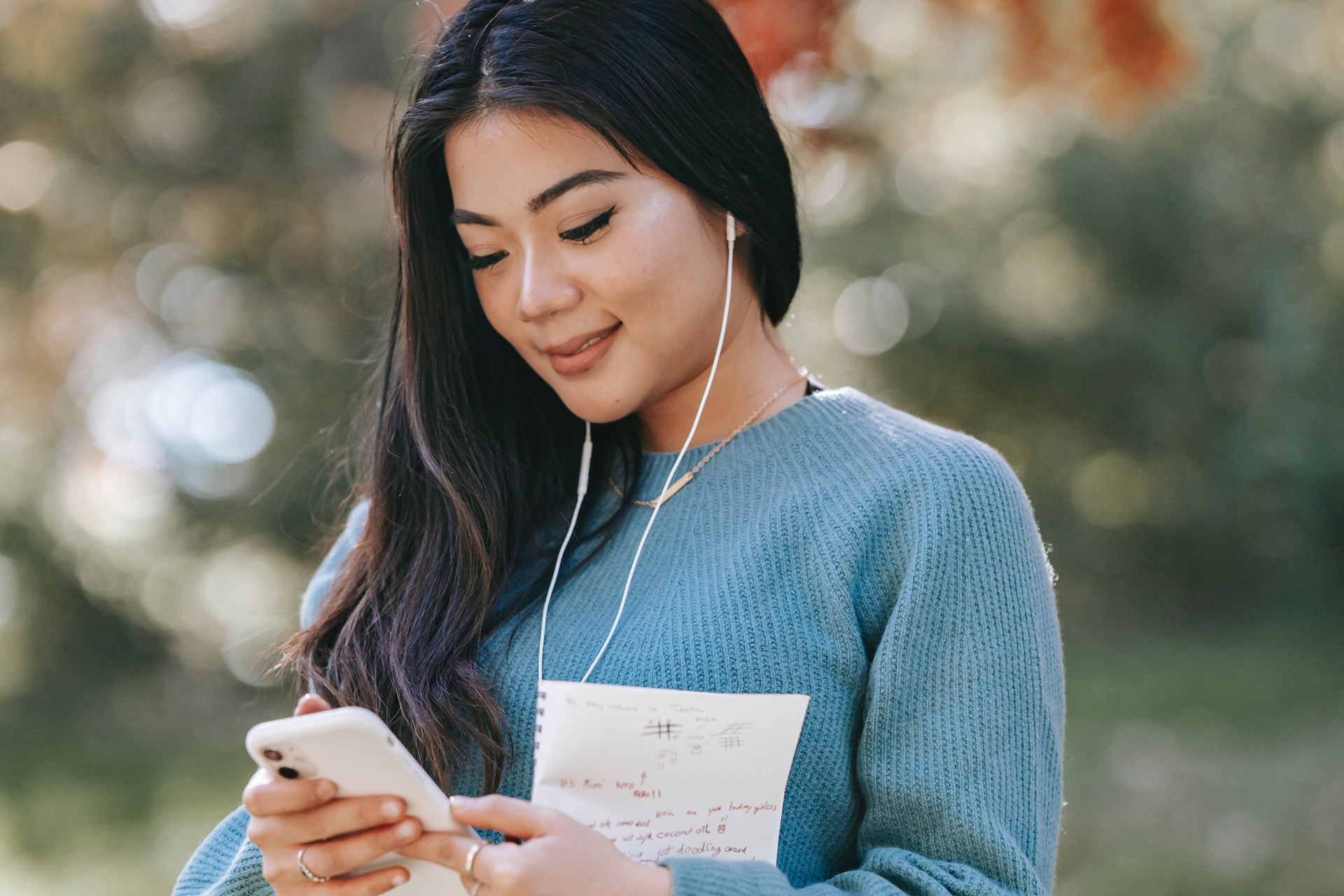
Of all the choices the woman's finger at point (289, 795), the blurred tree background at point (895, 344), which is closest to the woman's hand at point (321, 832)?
the woman's finger at point (289, 795)

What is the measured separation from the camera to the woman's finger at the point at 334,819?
3.72 feet

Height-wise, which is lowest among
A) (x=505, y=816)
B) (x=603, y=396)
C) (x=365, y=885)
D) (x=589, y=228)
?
(x=365, y=885)

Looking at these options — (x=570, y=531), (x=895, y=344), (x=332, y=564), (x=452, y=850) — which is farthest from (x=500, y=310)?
(x=895, y=344)

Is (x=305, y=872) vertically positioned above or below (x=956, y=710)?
below

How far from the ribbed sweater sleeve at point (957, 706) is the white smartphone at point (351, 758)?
33 cm

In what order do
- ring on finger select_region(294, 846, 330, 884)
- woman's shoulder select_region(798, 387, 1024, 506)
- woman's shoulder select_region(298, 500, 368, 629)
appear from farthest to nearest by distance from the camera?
woman's shoulder select_region(298, 500, 368, 629) < woman's shoulder select_region(798, 387, 1024, 506) < ring on finger select_region(294, 846, 330, 884)

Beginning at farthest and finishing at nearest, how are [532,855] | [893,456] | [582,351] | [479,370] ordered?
A: [479,370]
[582,351]
[893,456]
[532,855]

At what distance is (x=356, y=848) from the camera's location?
1163mm

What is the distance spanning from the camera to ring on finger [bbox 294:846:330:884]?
46.9 inches

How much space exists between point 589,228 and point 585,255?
0.04 m

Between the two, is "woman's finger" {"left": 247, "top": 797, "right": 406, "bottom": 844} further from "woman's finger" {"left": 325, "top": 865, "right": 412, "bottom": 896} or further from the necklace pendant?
the necklace pendant

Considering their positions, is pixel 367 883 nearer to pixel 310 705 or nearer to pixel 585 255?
pixel 310 705

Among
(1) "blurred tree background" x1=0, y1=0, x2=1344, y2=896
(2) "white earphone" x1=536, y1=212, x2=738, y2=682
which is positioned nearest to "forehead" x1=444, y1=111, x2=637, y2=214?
(2) "white earphone" x1=536, y1=212, x2=738, y2=682

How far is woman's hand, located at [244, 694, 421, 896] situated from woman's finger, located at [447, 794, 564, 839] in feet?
0.22
